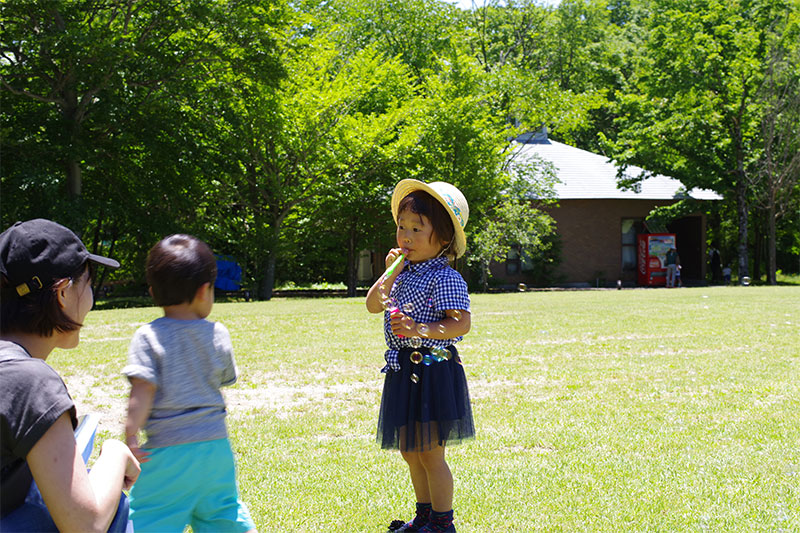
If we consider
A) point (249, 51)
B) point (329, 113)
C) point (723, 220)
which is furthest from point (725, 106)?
point (249, 51)

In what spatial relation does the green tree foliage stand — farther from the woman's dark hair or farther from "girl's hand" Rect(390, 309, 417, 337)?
the woman's dark hair

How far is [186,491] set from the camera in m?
2.68

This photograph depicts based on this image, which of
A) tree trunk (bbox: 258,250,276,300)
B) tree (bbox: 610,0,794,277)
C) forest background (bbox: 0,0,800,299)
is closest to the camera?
forest background (bbox: 0,0,800,299)

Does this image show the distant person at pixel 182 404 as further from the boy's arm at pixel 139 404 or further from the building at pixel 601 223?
the building at pixel 601 223

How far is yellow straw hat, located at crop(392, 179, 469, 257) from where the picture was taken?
A: 11.7ft

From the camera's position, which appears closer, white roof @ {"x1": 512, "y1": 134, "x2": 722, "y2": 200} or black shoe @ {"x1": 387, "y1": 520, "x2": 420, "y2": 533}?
black shoe @ {"x1": 387, "y1": 520, "x2": 420, "y2": 533}

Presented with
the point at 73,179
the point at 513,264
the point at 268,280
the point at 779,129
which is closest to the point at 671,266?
the point at 513,264

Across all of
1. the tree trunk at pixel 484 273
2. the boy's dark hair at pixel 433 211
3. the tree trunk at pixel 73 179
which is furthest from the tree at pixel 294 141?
the boy's dark hair at pixel 433 211

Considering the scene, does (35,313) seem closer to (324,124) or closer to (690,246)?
(324,124)

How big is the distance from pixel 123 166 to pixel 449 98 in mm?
11230

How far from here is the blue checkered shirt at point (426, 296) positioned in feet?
11.5

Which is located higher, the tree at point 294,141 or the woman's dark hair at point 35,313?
the tree at point 294,141

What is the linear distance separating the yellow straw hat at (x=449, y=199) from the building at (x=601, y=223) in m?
28.5

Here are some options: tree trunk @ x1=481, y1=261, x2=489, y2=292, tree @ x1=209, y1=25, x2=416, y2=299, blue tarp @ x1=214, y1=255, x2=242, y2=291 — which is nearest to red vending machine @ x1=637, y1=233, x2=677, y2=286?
tree trunk @ x1=481, y1=261, x2=489, y2=292
